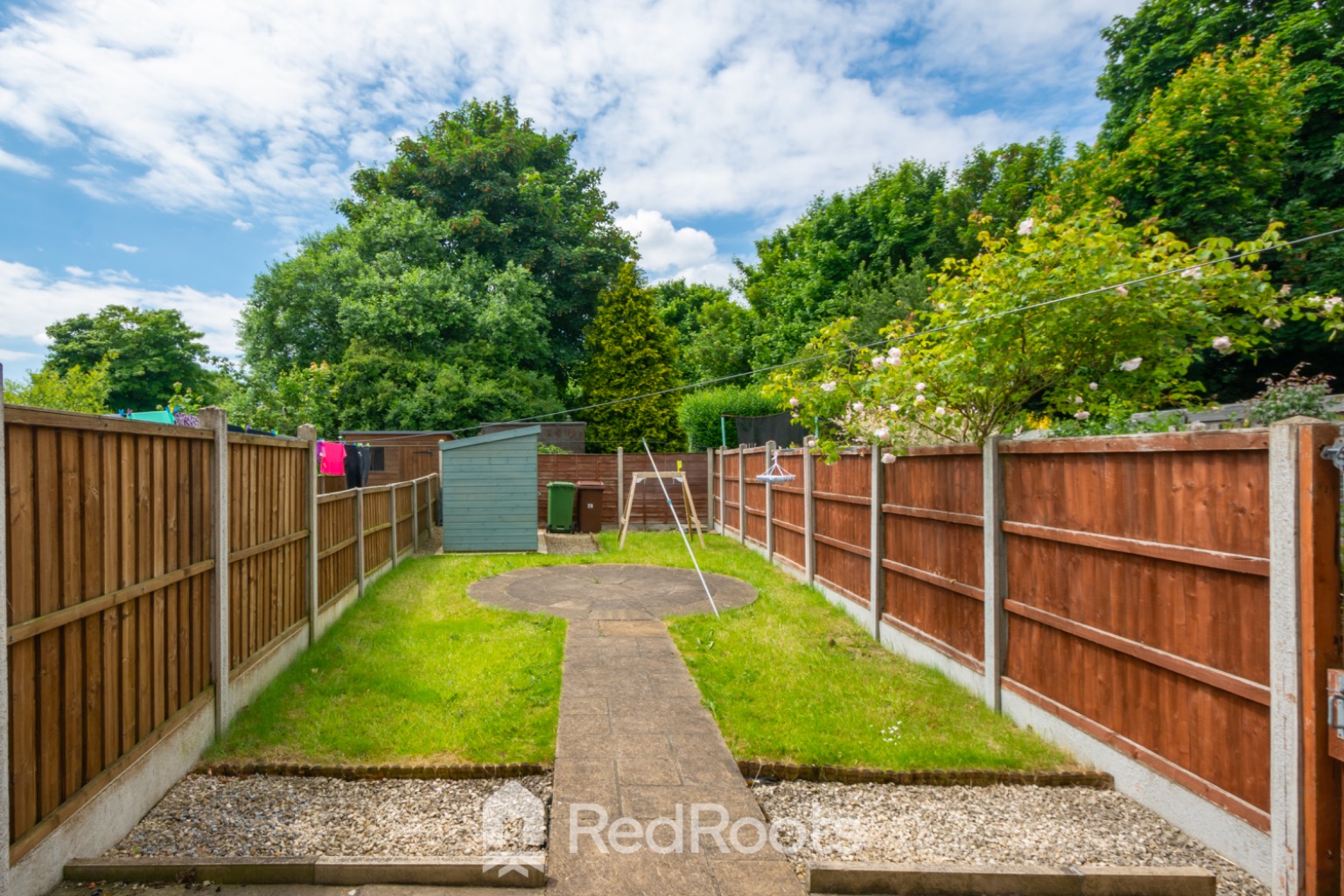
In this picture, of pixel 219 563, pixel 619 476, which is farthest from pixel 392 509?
pixel 619 476

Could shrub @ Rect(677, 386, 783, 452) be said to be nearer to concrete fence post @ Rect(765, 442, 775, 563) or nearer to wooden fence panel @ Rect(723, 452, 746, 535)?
wooden fence panel @ Rect(723, 452, 746, 535)

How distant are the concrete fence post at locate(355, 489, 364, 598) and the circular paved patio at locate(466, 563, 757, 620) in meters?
1.14

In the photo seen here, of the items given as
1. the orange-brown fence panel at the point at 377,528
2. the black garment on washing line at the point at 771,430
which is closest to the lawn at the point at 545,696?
the orange-brown fence panel at the point at 377,528

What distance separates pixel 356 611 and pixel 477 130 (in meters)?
27.7

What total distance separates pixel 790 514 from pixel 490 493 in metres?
4.96

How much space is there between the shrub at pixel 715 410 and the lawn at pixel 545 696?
39.9 ft

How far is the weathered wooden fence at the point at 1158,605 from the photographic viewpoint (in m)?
2.35

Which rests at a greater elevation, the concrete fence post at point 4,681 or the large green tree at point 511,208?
the large green tree at point 511,208

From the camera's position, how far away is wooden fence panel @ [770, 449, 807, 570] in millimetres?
8547

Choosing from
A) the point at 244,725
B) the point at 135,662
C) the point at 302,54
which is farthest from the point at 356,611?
the point at 302,54

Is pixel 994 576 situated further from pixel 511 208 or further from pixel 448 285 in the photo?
pixel 511 208

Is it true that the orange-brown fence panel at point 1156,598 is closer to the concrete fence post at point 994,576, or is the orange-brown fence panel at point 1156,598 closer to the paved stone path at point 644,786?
the concrete fence post at point 994,576

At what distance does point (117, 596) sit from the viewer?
2.75 metres

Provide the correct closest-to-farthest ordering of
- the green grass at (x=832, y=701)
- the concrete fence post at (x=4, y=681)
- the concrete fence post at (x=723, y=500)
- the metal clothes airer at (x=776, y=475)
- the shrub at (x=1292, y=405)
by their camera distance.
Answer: the concrete fence post at (x=4, y=681) < the shrub at (x=1292, y=405) < the green grass at (x=832, y=701) < the metal clothes airer at (x=776, y=475) < the concrete fence post at (x=723, y=500)
